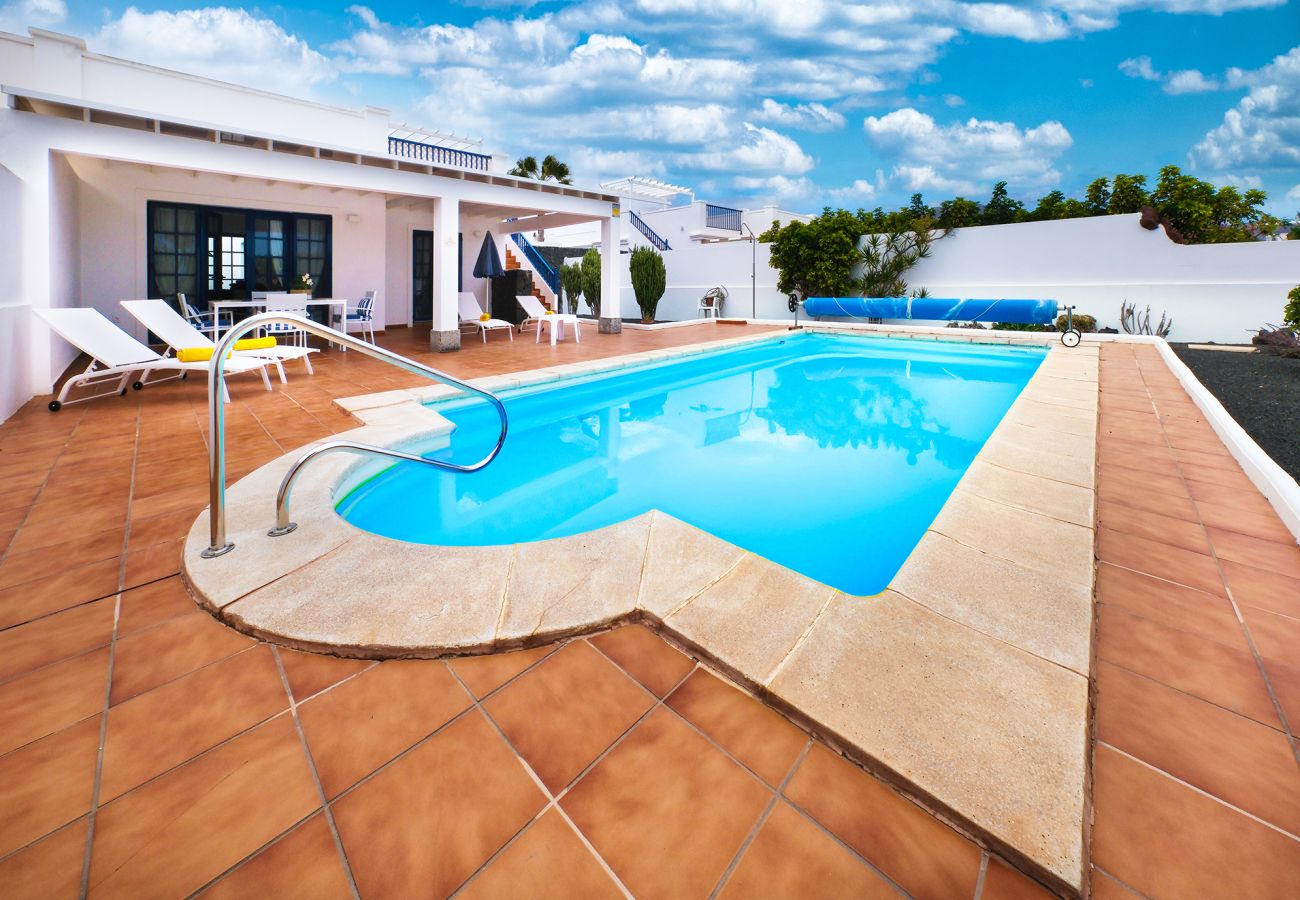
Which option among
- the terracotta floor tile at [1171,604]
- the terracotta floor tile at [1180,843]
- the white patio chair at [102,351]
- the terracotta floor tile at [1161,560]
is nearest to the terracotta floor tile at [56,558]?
the white patio chair at [102,351]

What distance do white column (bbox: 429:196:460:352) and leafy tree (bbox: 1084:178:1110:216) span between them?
17684 millimetres

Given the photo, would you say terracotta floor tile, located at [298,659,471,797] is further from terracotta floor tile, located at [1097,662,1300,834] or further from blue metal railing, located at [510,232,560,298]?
blue metal railing, located at [510,232,560,298]

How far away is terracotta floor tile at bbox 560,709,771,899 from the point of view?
117 centimetres

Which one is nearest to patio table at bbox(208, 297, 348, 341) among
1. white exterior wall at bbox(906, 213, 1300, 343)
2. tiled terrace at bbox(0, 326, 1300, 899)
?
tiled terrace at bbox(0, 326, 1300, 899)

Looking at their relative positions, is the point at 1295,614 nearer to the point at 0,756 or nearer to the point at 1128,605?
the point at 1128,605

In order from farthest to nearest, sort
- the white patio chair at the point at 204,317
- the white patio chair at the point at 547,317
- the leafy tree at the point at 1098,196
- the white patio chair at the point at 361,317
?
1. the leafy tree at the point at 1098,196
2. the white patio chair at the point at 547,317
3. the white patio chair at the point at 361,317
4. the white patio chair at the point at 204,317

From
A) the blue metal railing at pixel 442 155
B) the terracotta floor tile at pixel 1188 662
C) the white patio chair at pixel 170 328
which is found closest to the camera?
the terracotta floor tile at pixel 1188 662

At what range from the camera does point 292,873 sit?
1.17m

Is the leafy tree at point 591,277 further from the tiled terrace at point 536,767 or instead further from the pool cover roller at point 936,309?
the tiled terrace at point 536,767

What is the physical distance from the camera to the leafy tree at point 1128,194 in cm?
1530

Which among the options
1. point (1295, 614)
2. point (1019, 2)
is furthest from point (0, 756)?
point (1019, 2)

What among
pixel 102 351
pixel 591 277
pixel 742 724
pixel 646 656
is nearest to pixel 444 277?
pixel 102 351

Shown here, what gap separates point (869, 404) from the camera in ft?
23.7

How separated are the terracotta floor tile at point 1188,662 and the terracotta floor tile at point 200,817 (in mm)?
2337
